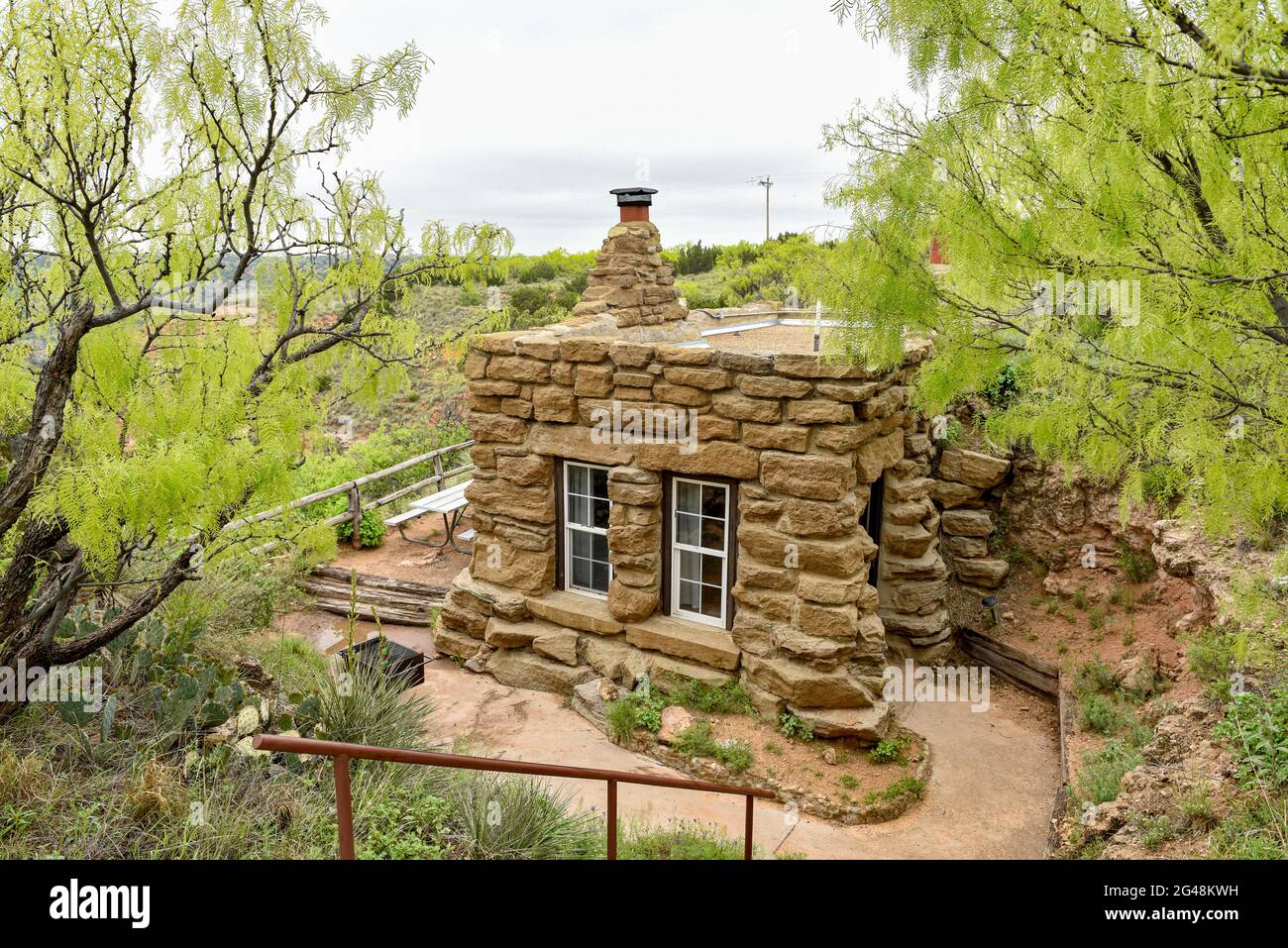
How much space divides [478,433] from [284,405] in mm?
4392

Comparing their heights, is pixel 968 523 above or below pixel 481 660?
above

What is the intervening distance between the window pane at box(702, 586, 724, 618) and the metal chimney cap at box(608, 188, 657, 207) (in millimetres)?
5464

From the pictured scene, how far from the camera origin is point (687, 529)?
8.70 metres

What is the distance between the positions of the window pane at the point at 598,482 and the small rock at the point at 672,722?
2277mm

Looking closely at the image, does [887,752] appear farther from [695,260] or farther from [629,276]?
[695,260]

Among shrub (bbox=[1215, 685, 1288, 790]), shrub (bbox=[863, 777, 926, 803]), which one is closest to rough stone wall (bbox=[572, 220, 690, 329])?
shrub (bbox=[863, 777, 926, 803])

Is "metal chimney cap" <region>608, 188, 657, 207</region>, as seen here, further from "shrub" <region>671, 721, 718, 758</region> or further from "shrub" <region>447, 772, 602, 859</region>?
"shrub" <region>447, 772, 602, 859</region>

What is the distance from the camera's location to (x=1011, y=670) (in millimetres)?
10016

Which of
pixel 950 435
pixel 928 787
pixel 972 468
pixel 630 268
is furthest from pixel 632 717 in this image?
pixel 630 268

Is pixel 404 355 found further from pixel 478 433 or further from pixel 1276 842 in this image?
pixel 1276 842

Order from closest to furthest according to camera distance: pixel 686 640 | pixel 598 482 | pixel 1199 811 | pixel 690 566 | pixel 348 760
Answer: pixel 348 760, pixel 1199 811, pixel 686 640, pixel 690 566, pixel 598 482

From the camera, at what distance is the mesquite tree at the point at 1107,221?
3.49m

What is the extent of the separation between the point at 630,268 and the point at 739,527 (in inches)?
181
